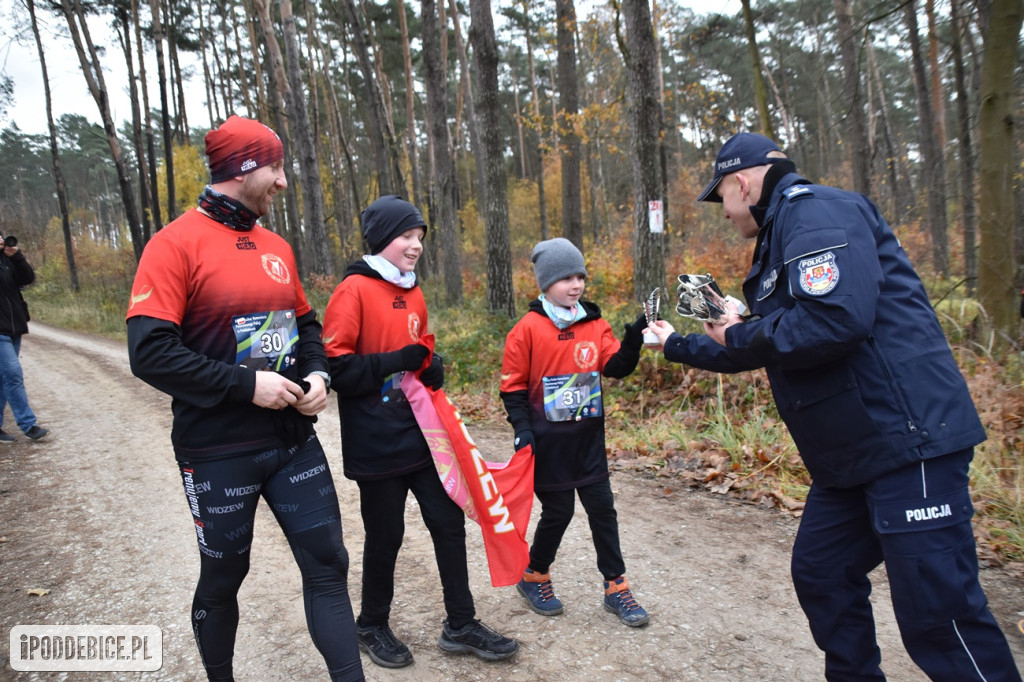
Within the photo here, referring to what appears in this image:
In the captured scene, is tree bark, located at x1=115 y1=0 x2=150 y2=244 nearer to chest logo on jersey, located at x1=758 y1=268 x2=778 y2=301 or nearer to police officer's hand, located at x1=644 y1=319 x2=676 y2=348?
police officer's hand, located at x1=644 y1=319 x2=676 y2=348

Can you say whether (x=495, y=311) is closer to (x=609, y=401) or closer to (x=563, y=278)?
(x=609, y=401)

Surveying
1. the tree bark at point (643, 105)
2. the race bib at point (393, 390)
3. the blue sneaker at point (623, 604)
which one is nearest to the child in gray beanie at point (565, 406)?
the blue sneaker at point (623, 604)

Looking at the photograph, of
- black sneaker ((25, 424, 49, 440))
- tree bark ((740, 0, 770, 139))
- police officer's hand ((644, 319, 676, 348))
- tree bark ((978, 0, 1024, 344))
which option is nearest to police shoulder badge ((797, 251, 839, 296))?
police officer's hand ((644, 319, 676, 348))

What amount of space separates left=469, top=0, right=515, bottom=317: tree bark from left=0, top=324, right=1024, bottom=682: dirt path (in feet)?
21.3

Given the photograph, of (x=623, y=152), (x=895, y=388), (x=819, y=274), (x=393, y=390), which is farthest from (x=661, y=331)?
(x=623, y=152)

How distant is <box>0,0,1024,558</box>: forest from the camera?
691cm

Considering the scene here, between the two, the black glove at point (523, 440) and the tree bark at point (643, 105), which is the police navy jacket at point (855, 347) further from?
the tree bark at point (643, 105)

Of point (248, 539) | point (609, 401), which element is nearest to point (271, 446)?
point (248, 539)

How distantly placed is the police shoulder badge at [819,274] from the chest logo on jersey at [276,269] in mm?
2037

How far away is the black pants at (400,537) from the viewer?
332cm

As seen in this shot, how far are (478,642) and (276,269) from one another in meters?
2.10

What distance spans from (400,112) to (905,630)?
41.0 meters

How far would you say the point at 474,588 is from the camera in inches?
165

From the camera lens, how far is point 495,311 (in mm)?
12227
